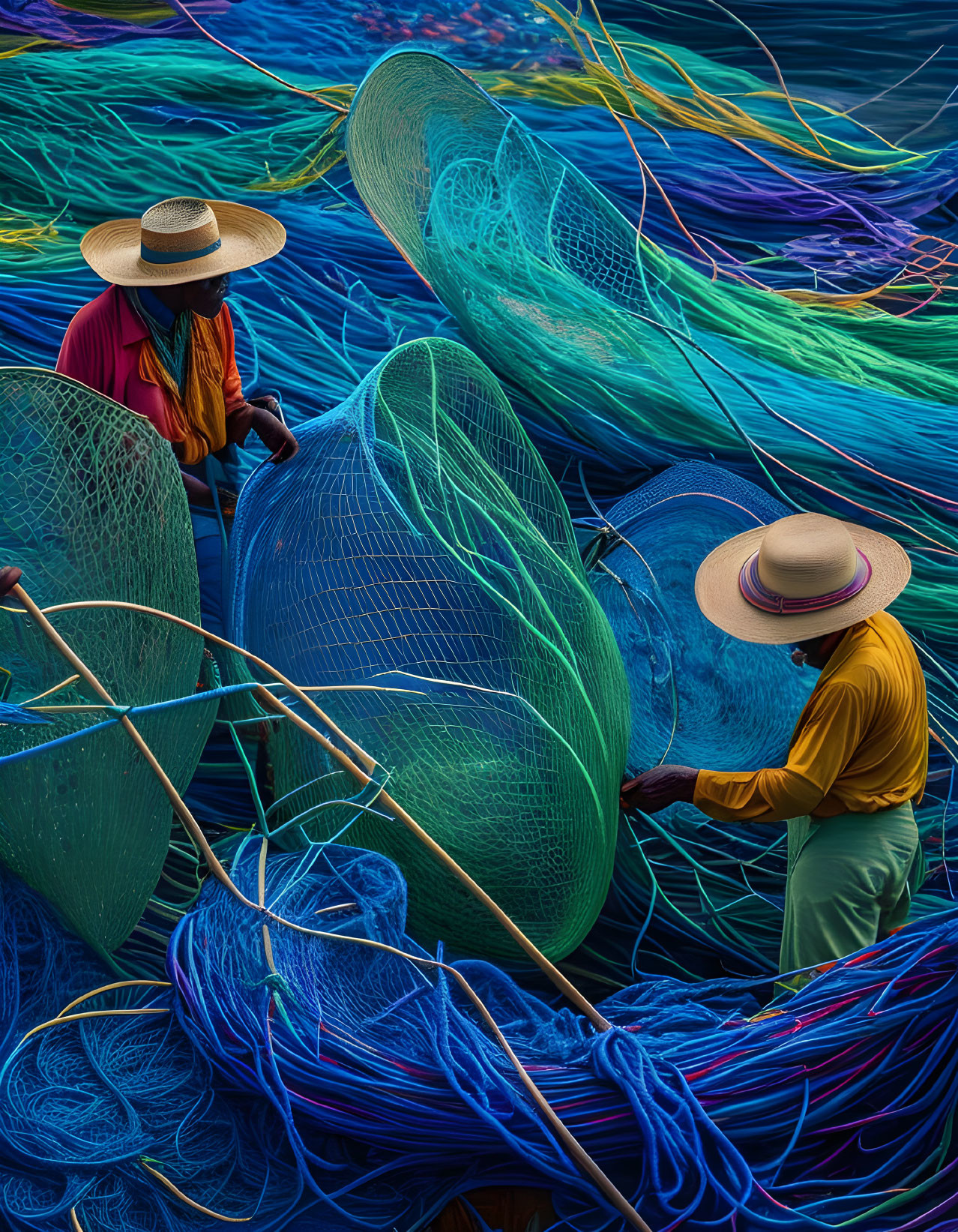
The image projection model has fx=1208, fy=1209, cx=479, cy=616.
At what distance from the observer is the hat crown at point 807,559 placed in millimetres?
2586

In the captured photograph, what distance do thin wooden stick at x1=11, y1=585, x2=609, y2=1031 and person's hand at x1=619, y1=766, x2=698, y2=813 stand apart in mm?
454

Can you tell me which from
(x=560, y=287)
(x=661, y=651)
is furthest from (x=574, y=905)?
(x=560, y=287)

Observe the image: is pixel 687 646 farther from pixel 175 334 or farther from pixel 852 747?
pixel 175 334

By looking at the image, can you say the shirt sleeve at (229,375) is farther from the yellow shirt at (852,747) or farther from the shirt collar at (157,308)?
the yellow shirt at (852,747)

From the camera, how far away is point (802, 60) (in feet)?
19.2

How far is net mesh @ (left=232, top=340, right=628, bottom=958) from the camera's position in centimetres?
270

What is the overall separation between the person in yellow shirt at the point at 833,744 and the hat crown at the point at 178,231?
1.56m

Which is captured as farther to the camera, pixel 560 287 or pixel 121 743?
pixel 560 287

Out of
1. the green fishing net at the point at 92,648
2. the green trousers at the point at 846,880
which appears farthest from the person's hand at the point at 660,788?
the green fishing net at the point at 92,648

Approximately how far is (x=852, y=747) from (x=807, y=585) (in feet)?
1.18

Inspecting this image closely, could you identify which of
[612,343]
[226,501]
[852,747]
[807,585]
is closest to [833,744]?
[852,747]

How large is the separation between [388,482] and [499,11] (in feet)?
12.7

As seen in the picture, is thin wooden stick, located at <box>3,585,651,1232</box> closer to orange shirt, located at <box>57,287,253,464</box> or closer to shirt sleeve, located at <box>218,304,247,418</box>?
orange shirt, located at <box>57,287,253,464</box>

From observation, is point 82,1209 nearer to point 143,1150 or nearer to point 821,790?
point 143,1150
